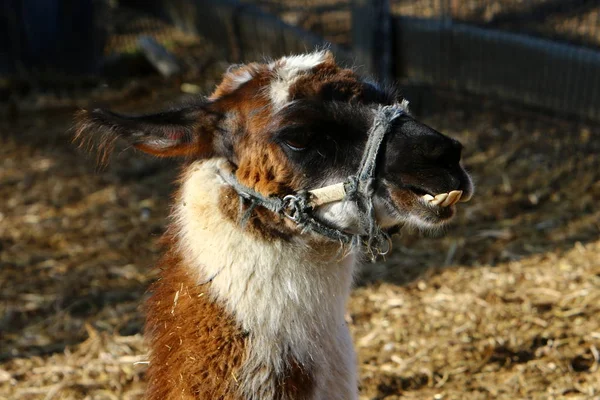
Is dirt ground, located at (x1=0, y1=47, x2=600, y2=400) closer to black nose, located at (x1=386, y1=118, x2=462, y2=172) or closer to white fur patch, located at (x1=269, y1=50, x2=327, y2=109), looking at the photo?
white fur patch, located at (x1=269, y1=50, x2=327, y2=109)

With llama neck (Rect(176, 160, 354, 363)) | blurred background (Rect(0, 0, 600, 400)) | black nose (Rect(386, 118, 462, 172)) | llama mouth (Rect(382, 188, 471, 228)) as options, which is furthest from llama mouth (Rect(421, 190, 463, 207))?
blurred background (Rect(0, 0, 600, 400))

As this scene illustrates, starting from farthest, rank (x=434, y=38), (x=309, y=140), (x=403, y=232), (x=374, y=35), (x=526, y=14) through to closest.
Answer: (x=374, y=35) < (x=434, y=38) < (x=526, y=14) < (x=403, y=232) < (x=309, y=140)

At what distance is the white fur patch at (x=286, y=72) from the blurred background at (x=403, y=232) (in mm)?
676

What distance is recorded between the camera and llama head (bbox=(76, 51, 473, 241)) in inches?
114

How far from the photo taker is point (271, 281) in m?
3.01

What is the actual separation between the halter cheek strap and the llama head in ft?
0.08

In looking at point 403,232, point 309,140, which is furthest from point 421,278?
point 309,140

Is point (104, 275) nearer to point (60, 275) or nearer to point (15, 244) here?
point (60, 275)

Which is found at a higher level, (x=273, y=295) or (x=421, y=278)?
(x=273, y=295)

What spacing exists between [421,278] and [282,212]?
2680 mm

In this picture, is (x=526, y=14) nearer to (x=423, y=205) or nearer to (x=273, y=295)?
(x=423, y=205)

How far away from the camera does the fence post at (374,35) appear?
803cm

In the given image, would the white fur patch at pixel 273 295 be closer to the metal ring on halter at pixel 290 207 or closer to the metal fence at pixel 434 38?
the metal ring on halter at pixel 290 207

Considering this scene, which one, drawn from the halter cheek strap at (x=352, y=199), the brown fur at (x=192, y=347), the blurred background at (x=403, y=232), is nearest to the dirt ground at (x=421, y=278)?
the blurred background at (x=403, y=232)
